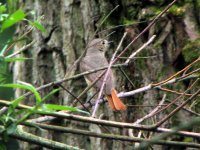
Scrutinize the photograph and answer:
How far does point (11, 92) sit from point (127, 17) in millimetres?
2036

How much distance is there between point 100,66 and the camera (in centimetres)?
452

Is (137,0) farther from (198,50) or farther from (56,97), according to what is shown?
(56,97)

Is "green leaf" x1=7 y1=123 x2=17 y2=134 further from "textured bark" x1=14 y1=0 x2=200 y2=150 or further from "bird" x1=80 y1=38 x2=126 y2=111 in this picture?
"textured bark" x1=14 y1=0 x2=200 y2=150

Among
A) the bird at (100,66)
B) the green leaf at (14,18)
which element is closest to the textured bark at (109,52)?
the bird at (100,66)

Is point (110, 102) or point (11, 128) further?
point (110, 102)

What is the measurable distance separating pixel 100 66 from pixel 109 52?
88cm

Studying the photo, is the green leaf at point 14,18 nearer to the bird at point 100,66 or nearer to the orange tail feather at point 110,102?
the bird at point 100,66

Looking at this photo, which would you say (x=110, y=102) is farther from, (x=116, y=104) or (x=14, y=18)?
(x=14, y=18)

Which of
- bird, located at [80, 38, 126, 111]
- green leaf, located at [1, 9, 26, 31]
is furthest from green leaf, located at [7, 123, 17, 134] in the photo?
bird, located at [80, 38, 126, 111]

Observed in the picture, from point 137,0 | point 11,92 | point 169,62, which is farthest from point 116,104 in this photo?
point 11,92

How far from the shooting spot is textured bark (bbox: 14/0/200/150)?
10.6 ft

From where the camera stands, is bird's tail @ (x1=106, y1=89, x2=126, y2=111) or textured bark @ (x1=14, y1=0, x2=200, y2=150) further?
textured bark @ (x1=14, y1=0, x2=200, y2=150)

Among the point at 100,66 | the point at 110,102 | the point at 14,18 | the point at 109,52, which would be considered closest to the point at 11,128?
the point at 14,18

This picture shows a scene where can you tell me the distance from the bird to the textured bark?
0.08 meters
